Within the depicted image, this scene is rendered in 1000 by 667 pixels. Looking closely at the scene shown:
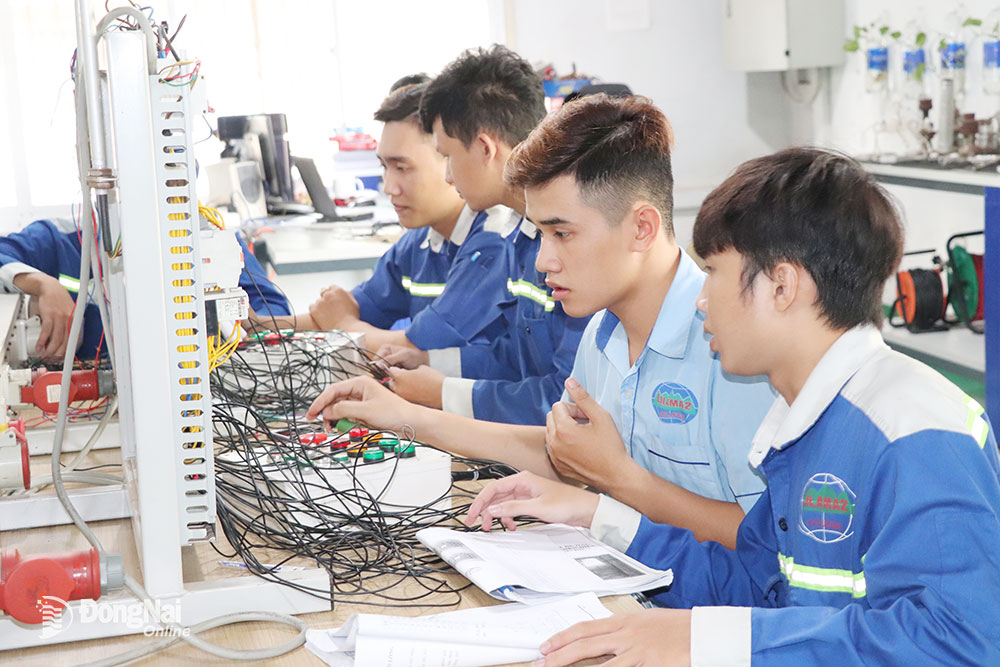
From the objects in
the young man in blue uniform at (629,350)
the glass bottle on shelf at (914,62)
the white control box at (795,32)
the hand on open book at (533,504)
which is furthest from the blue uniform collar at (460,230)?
the white control box at (795,32)

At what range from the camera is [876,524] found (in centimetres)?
109

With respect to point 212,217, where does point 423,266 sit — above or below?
below

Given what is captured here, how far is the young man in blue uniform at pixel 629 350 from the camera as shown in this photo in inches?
58.7

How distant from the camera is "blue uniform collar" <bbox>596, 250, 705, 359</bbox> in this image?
1558 mm

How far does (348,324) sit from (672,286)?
4.99 ft

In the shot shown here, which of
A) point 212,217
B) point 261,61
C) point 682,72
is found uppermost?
point 261,61

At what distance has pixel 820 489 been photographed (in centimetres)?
117

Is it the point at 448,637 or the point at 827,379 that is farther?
the point at 827,379

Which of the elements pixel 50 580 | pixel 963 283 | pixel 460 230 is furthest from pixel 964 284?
pixel 50 580

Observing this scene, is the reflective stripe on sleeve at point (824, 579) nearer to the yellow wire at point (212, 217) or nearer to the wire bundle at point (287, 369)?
the yellow wire at point (212, 217)

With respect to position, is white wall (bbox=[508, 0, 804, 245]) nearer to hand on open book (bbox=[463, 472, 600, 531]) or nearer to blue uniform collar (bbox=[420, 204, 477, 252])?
blue uniform collar (bbox=[420, 204, 477, 252])

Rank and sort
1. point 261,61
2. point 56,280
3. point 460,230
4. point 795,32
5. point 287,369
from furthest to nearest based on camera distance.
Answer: point 261,61 → point 795,32 → point 460,230 → point 56,280 → point 287,369

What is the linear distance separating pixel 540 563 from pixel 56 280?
1588 millimetres

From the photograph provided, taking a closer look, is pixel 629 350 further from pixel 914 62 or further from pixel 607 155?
pixel 914 62
